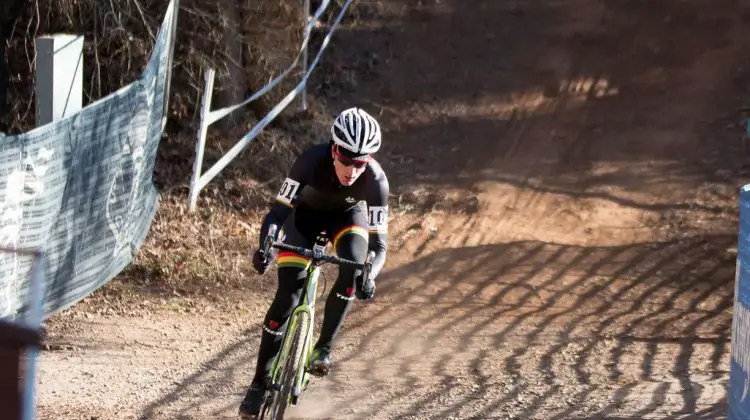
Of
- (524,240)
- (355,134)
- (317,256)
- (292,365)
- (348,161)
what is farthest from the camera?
(524,240)

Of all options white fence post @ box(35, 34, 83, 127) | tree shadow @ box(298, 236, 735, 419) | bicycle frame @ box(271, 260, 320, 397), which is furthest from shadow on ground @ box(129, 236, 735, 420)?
white fence post @ box(35, 34, 83, 127)

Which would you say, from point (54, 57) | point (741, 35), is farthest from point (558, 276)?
point (741, 35)

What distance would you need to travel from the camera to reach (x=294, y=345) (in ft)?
17.9

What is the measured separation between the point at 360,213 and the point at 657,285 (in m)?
4.04

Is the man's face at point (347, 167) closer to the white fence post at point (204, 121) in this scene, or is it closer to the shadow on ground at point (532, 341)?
the shadow on ground at point (532, 341)

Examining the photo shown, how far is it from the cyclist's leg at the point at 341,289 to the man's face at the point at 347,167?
33cm

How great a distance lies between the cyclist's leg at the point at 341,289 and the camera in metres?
5.77

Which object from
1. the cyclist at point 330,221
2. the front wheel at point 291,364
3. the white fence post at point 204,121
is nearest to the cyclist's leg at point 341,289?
the cyclist at point 330,221

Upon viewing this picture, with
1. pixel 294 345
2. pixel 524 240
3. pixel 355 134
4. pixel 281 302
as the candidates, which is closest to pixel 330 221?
pixel 281 302

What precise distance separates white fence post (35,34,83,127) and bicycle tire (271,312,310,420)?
3023mm

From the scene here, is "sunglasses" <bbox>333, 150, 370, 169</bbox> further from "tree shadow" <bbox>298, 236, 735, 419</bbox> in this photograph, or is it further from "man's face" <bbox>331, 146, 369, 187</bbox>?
"tree shadow" <bbox>298, 236, 735, 419</bbox>

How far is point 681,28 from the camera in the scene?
15.2 metres

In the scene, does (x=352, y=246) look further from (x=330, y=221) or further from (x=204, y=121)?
(x=204, y=121)

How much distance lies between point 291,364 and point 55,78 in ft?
11.2
